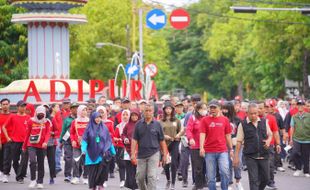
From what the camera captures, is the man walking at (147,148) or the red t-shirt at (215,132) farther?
the red t-shirt at (215,132)

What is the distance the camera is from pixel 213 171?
18.7 meters

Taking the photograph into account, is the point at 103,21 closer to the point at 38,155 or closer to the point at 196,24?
the point at 196,24

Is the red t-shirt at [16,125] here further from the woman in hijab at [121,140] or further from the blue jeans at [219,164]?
the blue jeans at [219,164]

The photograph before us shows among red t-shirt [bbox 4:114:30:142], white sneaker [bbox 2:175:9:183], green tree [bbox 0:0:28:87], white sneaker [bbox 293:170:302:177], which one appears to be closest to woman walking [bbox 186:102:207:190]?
red t-shirt [bbox 4:114:30:142]

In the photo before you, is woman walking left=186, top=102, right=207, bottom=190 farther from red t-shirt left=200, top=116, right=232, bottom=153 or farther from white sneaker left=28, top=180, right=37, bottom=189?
white sneaker left=28, top=180, right=37, bottom=189

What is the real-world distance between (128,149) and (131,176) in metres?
0.62

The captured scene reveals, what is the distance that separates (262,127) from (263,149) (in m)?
0.38

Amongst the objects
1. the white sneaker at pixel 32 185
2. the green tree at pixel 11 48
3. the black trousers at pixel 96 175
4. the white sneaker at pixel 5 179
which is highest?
the green tree at pixel 11 48

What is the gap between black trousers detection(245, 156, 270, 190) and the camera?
58.4ft

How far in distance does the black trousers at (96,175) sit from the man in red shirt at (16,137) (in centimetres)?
475

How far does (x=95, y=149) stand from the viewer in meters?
18.9

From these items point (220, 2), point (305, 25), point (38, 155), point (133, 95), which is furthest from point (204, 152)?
point (220, 2)

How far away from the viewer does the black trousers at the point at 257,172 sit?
701 inches

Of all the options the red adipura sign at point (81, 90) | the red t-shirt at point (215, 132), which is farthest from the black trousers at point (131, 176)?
the red adipura sign at point (81, 90)
